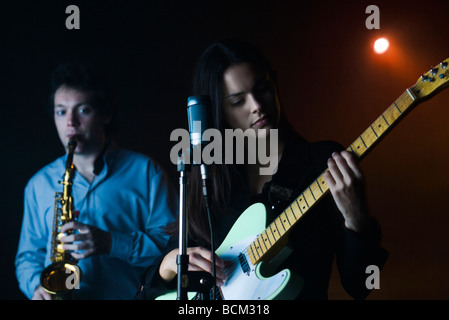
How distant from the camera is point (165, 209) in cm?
251

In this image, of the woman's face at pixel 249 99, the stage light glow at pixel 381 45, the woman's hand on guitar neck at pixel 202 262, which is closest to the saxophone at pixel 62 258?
the woman's hand on guitar neck at pixel 202 262

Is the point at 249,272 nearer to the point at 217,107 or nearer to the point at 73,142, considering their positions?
the point at 217,107

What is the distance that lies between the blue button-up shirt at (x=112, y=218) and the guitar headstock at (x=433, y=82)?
63.3 inches

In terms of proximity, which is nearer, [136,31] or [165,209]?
[165,209]

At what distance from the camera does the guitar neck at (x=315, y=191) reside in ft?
4.00

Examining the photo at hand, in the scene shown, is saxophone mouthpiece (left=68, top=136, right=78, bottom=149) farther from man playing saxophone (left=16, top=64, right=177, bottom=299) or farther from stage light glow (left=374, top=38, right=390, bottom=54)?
stage light glow (left=374, top=38, right=390, bottom=54)

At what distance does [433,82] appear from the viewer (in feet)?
3.88

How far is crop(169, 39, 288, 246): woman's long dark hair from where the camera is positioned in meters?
1.68

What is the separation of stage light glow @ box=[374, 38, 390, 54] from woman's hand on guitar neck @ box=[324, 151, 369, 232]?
6.64 ft

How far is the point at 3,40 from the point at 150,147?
47.0 inches

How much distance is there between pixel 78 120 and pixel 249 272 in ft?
5.26

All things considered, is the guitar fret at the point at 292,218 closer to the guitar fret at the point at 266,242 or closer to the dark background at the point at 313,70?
the guitar fret at the point at 266,242

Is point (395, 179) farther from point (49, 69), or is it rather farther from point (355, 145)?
point (49, 69)

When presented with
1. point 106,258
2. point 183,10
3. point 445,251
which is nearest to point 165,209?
point 106,258
